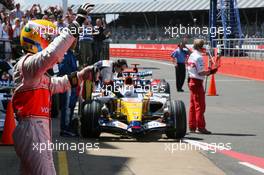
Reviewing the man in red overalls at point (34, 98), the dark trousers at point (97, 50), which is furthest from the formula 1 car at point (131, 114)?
the dark trousers at point (97, 50)

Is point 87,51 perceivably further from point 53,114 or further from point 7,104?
point 7,104

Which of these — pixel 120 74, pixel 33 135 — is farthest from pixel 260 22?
pixel 33 135

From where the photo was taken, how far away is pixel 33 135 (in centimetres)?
496

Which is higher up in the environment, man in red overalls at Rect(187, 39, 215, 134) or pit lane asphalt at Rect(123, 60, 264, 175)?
man in red overalls at Rect(187, 39, 215, 134)

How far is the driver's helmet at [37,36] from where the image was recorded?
5113mm

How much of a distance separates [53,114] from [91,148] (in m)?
4.04

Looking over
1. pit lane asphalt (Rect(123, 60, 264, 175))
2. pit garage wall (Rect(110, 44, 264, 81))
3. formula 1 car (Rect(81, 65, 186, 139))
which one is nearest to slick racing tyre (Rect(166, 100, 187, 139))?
formula 1 car (Rect(81, 65, 186, 139))

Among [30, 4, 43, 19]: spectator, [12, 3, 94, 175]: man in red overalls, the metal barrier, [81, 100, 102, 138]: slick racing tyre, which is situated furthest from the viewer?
the metal barrier

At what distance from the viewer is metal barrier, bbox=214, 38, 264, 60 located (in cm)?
2989

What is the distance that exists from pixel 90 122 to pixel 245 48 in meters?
22.9

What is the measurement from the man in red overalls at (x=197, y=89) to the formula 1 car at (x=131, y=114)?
53 centimetres
